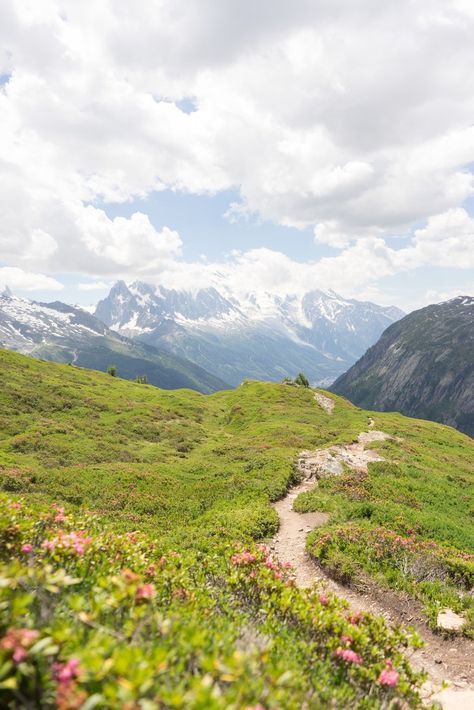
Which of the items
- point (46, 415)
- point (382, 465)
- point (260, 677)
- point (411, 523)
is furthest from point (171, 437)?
point (260, 677)

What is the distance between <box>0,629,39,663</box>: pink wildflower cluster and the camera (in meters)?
3.97

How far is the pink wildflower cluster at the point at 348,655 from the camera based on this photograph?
7.28 m

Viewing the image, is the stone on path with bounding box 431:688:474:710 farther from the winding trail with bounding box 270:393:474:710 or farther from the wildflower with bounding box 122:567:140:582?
the wildflower with bounding box 122:567:140:582

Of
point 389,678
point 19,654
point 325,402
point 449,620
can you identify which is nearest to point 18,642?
point 19,654

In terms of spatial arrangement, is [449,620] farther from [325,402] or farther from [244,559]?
[325,402]

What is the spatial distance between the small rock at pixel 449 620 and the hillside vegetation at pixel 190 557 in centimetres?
49

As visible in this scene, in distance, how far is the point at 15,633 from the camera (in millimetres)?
4203

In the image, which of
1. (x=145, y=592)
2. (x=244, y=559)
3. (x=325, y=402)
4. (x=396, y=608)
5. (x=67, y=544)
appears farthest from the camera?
(x=325, y=402)

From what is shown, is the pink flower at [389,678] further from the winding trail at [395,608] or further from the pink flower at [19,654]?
the pink flower at [19,654]

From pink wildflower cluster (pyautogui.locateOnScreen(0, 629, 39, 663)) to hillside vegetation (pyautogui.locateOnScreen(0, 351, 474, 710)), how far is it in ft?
0.06

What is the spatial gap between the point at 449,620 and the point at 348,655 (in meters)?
9.48

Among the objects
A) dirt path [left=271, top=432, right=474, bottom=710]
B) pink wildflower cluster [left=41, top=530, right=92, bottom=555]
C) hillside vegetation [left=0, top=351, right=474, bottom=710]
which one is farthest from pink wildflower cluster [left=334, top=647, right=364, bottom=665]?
pink wildflower cluster [left=41, top=530, right=92, bottom=555]

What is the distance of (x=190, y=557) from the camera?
40.1 feet

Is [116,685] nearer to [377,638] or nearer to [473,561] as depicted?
[377,638]
